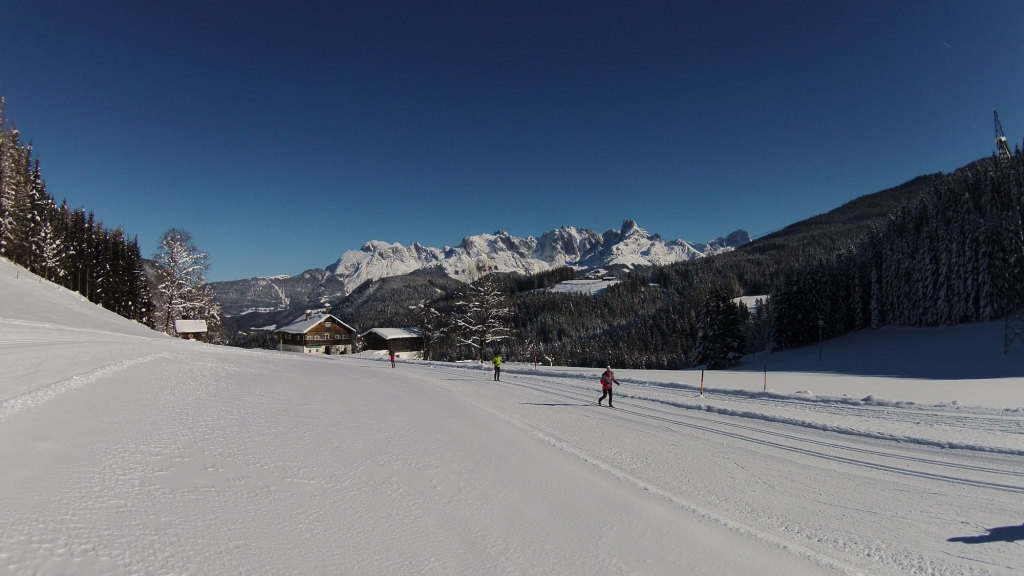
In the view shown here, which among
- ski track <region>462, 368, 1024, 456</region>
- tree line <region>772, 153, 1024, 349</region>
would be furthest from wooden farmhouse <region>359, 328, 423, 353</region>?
ski track <region>462, 368, 1024, 456</region>

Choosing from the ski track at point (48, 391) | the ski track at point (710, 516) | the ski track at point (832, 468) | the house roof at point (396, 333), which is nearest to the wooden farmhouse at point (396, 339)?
the house roof at point (396, 333)

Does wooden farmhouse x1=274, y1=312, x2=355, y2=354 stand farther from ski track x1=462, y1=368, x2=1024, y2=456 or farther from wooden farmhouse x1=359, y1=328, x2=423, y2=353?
ski track x1=462, y1=368, x2=1024, y2=456

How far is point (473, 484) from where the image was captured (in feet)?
24.3

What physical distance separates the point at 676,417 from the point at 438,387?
11.2 meters

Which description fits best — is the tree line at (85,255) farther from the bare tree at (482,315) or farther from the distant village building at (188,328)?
the bare tree at (482,315)

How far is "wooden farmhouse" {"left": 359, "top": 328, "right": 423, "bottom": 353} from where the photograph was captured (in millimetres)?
86250

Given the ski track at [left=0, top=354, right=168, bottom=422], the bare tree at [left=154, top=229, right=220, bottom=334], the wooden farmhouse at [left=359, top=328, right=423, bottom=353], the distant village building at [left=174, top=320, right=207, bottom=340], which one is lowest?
the wooden farmhouse at [left=359, top=328, right=423, bottom=353]

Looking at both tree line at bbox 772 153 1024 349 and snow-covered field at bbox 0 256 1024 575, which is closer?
snow-covered field at bbox 0 256 1024 575

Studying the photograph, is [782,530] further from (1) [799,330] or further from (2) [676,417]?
(1) [799,330]

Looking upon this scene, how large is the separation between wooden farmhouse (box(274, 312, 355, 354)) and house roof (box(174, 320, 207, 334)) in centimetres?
2010

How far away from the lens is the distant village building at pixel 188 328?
183 feet

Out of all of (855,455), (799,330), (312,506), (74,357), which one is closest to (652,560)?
(312,506)

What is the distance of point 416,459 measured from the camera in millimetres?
8461

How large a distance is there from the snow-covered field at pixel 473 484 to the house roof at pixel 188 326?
153 ft
